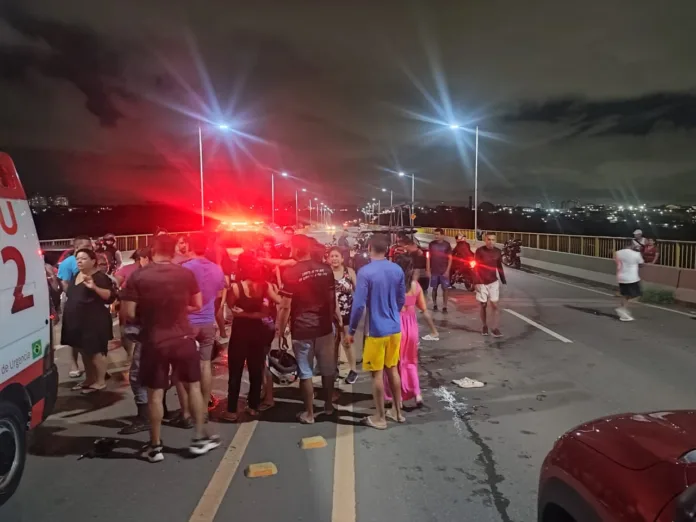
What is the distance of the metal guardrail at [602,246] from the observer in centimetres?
1791

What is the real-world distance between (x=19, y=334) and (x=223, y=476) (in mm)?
1808

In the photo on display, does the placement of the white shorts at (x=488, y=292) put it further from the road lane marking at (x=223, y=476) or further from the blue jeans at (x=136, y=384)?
the blue jeans at (x=136, y=384)

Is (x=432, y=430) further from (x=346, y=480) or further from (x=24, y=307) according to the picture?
(x=24, y=307)

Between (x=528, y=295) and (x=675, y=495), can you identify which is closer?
(x=675, y=495)

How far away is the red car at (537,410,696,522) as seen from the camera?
206 cm

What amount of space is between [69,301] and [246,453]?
125 inches

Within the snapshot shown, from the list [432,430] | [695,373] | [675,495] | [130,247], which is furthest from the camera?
[130,247]

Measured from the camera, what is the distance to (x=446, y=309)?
13.6m

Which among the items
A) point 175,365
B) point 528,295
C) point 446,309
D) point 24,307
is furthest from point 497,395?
point 528,295

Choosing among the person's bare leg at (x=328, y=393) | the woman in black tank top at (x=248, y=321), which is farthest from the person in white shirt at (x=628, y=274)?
the woman in black tank top at (x=248, y=321)

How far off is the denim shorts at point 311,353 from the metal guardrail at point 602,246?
14.7 metres

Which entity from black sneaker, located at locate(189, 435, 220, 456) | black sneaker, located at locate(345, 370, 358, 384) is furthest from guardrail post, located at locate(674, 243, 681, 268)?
→ black sneaker, located at locate(189, 435, 220, 456)

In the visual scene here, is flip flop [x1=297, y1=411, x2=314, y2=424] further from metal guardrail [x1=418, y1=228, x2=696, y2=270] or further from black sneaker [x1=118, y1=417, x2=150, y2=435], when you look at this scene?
metal guardrail [x1=418, y1=228, x2=696, y2=270]

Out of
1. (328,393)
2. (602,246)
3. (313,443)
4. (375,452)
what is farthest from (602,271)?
(313,443)
